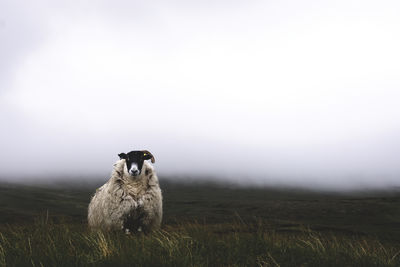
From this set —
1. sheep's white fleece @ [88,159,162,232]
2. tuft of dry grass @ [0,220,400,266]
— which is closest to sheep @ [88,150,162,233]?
sheep's white fleece @ [88,159,162,232]

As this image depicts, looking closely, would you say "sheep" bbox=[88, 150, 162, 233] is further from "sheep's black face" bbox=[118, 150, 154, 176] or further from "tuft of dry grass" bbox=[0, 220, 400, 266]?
"tuft of dry grass" bbox=[0, 220, 400, 266]

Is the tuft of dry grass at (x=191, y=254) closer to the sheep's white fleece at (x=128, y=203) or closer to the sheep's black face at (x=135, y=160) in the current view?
the sheep's white fleece at (x=128, y=203)

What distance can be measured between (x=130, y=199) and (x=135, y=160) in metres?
1.19

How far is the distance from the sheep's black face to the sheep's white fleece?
0.29 m

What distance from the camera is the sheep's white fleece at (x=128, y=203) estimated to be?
10703 millimetres

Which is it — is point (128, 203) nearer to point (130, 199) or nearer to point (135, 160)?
point (130, 199)

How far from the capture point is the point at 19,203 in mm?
158750

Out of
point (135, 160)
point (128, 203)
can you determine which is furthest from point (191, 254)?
point (135, 160)

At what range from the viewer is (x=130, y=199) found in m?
10.8

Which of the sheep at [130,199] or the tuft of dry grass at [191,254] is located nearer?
the tuft of dry grass at [191,254]

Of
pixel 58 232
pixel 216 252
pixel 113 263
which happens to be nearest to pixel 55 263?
pixel 113 263

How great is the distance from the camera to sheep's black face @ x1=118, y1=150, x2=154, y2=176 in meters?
10.8

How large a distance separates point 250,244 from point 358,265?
5.67 ft

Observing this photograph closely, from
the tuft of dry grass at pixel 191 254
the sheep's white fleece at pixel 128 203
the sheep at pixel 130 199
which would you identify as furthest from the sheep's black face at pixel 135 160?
the tuft of dry grass at pixel 191 254
